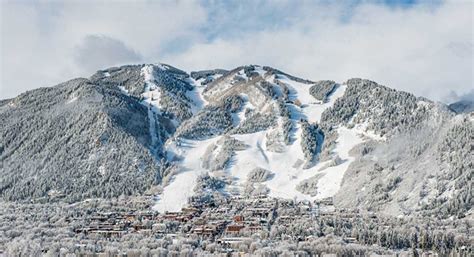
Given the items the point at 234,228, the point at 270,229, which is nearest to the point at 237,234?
the point at 234,228

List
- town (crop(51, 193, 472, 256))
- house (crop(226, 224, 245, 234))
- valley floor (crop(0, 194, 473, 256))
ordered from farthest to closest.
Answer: house (crop(226, 224, 245, 234)), town (crop(51, 193, 472, 256)), valley floor (crop(0, 194, 473, 256))

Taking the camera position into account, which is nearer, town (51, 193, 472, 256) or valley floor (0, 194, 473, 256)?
valley floor (0, 194, 473, 256)

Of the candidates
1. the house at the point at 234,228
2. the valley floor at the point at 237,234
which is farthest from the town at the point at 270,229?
the valley floor at the point at 237,234

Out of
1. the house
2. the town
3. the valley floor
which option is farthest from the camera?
the house

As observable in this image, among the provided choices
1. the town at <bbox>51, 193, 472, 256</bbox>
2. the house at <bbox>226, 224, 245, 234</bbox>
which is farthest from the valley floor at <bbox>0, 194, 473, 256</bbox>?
the town at <bbox>51, 193, 472, 256</bbox>

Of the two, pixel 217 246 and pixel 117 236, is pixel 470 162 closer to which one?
pixel 217 246

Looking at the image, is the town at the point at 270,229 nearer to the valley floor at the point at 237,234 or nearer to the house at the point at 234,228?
the house at the point at 234,228

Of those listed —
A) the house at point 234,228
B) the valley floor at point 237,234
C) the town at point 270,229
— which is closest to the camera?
the valley floor at point 237,234

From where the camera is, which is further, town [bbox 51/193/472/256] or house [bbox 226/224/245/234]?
house [bbox 226/224/245/234]

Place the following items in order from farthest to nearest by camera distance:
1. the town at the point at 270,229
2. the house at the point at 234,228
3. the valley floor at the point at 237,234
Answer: the house at the point at 234,228
the town at the point at 270,229
the valley floor at the point at 237,234

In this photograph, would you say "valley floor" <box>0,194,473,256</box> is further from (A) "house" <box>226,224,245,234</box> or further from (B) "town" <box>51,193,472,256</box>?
(B) "town" <box>51,193,472,256</box>

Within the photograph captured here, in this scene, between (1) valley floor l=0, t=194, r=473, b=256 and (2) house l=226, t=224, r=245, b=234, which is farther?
(2) house l=226, t=224, r=245, b=234

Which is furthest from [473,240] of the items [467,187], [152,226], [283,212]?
[152,226]
